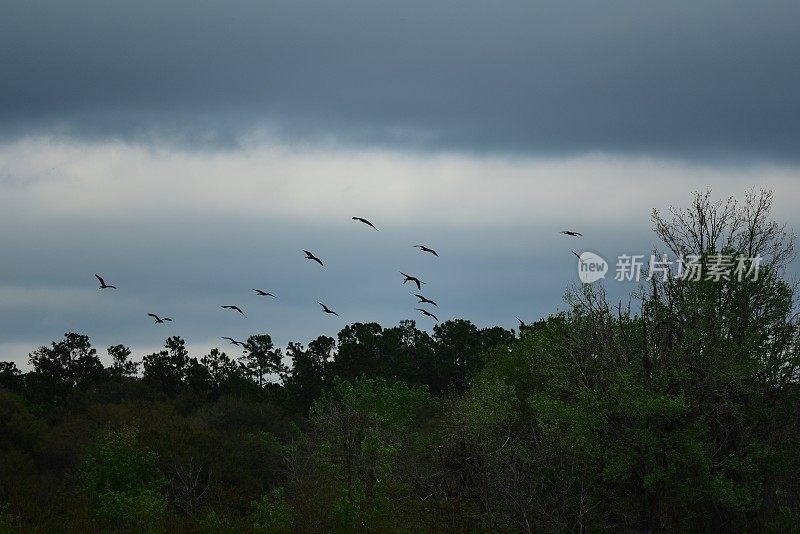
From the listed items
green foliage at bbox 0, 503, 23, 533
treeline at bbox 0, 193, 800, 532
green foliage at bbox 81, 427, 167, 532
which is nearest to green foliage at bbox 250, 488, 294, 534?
treeline at bbox 0, 193, 800, 532

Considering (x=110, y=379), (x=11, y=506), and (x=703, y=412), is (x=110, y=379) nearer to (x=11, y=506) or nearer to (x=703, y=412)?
(x=11, y=506)

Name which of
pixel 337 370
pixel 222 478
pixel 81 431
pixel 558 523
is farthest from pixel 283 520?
pixel 337 370

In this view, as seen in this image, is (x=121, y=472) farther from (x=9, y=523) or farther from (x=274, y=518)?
(x=274, y=518)

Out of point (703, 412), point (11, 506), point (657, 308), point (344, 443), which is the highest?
point (657, 308)

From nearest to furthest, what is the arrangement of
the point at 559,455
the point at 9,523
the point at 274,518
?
the point at 274,518 → the point at 9,523 → the point at 559,455

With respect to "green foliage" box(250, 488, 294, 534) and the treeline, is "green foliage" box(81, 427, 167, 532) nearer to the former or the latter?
the treeline

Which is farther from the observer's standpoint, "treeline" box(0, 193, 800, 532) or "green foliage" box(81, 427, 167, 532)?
"green foliage" box(81, 427, 167, 532)

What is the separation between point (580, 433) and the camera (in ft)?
147

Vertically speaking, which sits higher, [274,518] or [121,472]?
[121,472]

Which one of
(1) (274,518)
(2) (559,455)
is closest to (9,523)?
(1) (274,518)

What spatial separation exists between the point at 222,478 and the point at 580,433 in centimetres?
2432

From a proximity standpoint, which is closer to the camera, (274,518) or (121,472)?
(274,518)

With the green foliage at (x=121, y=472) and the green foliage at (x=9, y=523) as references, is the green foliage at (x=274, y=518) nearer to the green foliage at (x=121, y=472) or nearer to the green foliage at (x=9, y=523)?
the green foliage at (x=9, y=523)

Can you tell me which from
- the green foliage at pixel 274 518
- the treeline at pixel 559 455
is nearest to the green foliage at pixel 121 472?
the treeline at pixel 559 455
